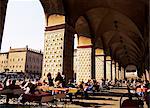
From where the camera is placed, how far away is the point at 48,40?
491 inches

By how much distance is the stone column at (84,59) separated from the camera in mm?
16969

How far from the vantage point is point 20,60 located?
213ft

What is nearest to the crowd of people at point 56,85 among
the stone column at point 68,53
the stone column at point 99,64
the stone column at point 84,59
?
the stone column at point 68,53

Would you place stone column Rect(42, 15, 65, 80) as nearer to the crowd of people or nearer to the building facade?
the crowd of people

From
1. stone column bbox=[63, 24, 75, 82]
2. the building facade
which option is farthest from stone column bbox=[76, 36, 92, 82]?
the building facade

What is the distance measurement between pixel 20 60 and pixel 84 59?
5112cm

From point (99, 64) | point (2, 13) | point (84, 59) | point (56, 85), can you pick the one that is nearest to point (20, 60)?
point (99, 64)

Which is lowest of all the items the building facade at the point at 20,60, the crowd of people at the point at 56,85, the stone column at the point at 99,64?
the crowd of people at the point at 56,85

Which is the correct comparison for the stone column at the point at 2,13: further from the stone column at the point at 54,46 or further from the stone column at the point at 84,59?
Result: the stone column at the point at 84,59

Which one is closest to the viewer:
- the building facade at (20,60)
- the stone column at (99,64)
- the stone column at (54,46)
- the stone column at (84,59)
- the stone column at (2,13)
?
the stone column at (2,13)

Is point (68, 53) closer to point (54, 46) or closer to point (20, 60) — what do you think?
point (54, 46)

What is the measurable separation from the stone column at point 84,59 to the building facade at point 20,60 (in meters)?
48.4

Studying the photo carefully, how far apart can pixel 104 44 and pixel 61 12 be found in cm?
1163

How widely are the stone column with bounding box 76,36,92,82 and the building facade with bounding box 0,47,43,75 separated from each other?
48.4 meters
